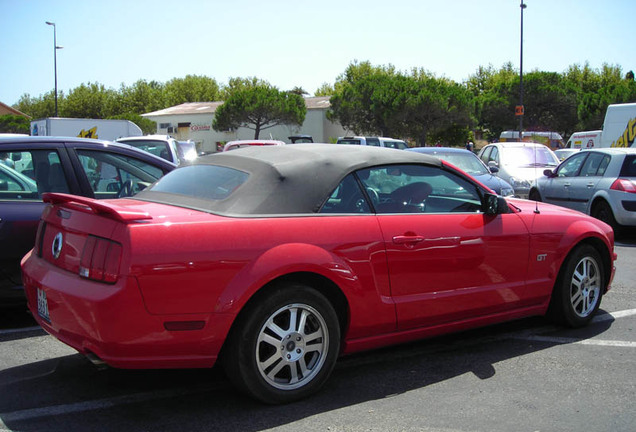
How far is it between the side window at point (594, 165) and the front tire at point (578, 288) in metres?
5.94

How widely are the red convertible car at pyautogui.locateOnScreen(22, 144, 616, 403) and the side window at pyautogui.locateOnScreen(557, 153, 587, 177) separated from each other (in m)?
6.99

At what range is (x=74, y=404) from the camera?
3.62 m

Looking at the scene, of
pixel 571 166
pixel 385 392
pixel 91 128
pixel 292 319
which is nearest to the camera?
pixel 292 319

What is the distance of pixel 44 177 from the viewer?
5305 mm

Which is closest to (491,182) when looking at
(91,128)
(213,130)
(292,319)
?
(292,319)

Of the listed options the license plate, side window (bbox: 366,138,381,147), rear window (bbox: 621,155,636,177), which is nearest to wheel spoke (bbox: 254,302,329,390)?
the license plate

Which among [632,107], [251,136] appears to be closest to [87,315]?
[632,107]

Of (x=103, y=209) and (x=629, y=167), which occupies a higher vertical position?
(x=629, y=167)

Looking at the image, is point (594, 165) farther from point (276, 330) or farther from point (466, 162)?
point (276, 330)

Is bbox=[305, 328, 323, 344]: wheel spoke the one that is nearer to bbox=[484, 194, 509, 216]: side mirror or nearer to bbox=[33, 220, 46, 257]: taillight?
bbox=[484, 194, 509, 216]: side mirror

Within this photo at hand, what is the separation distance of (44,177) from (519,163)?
12.3m

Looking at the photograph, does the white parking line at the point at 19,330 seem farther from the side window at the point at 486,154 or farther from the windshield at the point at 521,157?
the side window at the point at 486,154

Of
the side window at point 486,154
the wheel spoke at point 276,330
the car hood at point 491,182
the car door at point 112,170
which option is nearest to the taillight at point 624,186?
the car hood at point 491,182

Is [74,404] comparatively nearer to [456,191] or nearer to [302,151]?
[302,151]
